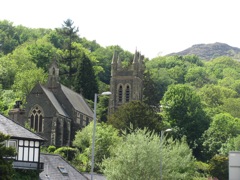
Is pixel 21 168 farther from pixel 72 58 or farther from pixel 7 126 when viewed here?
pixel 72 58

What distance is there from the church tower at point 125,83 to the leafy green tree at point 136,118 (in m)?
25.5

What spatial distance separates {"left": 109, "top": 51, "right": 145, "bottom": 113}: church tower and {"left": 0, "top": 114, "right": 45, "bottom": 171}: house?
67252 millimetres

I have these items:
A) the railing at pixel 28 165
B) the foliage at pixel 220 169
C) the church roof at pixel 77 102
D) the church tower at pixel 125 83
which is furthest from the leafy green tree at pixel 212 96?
the railing at pixel 28 165

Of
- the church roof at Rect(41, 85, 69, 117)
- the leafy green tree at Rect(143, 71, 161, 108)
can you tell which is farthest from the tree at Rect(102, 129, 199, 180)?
the leafy green tree at Rect(143, 71, 161, 108)

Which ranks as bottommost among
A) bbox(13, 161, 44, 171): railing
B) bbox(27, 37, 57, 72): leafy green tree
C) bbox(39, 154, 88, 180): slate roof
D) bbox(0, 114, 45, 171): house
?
bbox(39, 154, 88, 180): slate roof

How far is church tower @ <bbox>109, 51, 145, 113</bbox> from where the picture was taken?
12419 cm

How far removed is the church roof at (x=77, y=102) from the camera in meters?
110

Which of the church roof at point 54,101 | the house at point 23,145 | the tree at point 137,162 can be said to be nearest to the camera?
the house at point 23,145

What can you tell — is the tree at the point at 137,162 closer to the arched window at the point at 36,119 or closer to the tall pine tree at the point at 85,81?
the arched window at the point at 36,119

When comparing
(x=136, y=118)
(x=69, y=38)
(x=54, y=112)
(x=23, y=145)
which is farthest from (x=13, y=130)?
(x=69, y=38)

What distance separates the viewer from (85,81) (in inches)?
5463

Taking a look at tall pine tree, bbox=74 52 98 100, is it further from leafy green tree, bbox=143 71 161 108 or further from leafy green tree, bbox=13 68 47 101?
leafy green tree, bbox=143 71 161 108

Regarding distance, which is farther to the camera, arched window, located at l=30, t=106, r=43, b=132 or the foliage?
arched window, located at l=30, t=106, r=43, b=132

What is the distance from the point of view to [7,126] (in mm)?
54594
